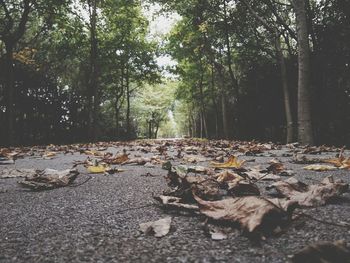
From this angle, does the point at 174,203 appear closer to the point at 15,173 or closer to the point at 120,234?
the point at 120,234

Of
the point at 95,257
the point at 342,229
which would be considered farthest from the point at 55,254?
the point at 342,229

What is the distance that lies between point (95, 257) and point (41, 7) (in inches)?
603

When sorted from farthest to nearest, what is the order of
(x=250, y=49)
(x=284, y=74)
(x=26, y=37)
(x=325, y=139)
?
(x=26, y=37) < (x=250, y=49) < (x=284, y=74) < (x=325, y=139)

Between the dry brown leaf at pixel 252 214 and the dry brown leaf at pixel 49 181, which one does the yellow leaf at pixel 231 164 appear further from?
the dry brown leaf at pixel 252 214

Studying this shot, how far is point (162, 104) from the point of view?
4678 cm

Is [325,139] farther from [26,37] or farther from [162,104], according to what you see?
[162,104]

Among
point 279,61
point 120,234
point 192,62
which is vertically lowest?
point 120,234

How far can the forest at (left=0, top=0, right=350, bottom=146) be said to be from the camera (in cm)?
1070

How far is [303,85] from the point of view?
7949 millimetres

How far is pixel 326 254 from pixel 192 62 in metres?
25.3

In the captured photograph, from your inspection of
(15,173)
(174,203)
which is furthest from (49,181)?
(174,203)

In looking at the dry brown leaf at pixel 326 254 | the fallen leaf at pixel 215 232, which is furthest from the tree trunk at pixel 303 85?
the dry brown leaf at pixel 326 254

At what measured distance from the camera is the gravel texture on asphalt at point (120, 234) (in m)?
1.03

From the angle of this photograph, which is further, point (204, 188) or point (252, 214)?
point (204, 188)
